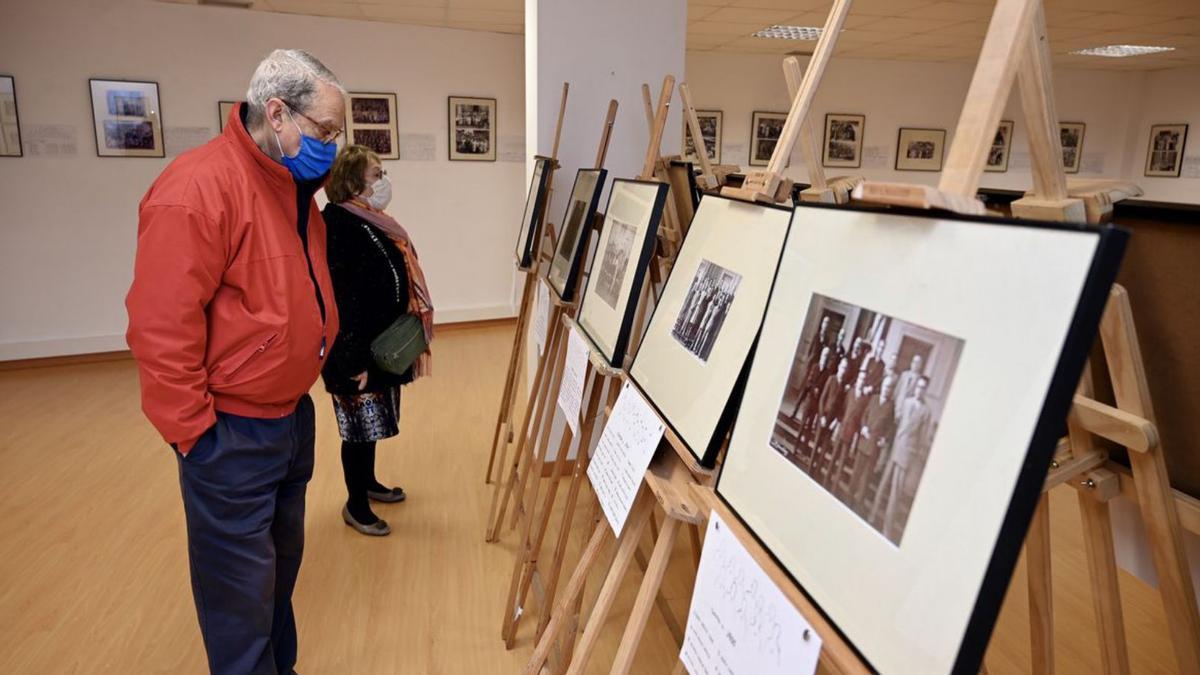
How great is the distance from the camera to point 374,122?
592 centimetres

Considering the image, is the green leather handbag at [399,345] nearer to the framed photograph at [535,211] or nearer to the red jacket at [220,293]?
the framed photograph at [535,211]

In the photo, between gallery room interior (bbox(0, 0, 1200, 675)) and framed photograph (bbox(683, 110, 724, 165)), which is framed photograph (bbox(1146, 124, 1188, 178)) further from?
framed photograph (bbox(683, 110, 724, 165))

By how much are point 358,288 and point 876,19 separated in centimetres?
519

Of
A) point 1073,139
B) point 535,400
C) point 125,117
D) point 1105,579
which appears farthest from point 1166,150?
point 125,117

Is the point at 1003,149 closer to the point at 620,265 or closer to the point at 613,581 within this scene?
the point at 620,265

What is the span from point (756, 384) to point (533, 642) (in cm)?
169

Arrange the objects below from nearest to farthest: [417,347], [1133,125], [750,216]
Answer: [750,216] → [417,347] → [1133,125]

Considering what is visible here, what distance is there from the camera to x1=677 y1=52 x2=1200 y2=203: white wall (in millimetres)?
7406

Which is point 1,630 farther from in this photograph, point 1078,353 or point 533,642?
point 1078,353

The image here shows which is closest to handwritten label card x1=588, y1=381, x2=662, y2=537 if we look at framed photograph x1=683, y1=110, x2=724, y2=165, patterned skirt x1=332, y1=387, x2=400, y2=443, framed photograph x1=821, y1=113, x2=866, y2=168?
patterned skirt x1=332, y1=387, x2=400, y2=443

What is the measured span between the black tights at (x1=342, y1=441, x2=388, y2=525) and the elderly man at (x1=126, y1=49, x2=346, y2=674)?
1.03 metres

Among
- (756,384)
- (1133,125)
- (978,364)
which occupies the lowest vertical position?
(756,384)

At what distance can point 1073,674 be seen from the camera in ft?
7.03

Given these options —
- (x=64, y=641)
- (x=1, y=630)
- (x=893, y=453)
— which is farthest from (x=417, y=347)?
(x=893, y=453)
